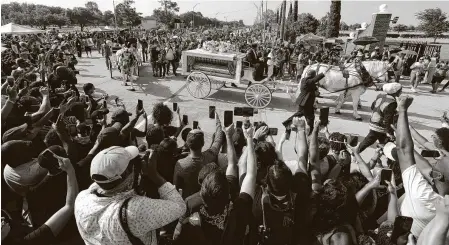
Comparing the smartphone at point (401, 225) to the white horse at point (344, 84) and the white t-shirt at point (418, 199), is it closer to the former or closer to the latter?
the white t-shirt at point (418, 199)

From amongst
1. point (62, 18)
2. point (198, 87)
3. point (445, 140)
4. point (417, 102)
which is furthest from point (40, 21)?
point (445, 140)

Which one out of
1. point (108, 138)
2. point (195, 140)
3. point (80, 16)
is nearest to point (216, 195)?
point (195, 140)

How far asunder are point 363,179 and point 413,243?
1.47m

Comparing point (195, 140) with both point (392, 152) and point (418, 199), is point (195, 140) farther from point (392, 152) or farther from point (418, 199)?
point (392, 152)

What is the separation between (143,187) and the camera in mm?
2541

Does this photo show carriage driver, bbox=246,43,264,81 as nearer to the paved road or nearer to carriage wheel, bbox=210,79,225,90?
the paved road

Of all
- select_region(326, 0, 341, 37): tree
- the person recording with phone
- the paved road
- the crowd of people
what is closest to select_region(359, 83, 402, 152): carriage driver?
the paved road

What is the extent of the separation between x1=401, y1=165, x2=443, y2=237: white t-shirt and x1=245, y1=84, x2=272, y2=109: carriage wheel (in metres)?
7.29

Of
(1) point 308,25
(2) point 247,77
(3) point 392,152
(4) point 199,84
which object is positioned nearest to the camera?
(3) point 392,152

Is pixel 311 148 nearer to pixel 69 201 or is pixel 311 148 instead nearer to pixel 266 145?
pixel 266 145

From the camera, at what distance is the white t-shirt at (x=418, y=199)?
7.23ft

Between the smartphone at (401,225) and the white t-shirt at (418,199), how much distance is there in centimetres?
54

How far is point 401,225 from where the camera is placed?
70.4 inches

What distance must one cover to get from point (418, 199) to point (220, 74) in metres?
8.53
